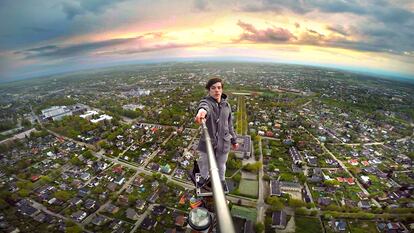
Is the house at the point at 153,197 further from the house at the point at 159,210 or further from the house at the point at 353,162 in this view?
the house at the point at 353,162

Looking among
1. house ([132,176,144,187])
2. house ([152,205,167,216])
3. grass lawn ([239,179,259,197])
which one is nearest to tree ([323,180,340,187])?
grass lawn ([239,179,259,197])

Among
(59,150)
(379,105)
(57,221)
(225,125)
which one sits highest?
(225,125)

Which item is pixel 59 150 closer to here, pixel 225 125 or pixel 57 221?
pixel 57 221

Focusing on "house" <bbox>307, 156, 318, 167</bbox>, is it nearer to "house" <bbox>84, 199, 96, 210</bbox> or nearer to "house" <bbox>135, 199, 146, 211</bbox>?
"house" <bbox>135, 199, 146, 211</bbox>

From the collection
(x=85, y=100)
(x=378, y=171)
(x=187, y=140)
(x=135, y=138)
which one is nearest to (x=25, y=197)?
(x=135, y=138)

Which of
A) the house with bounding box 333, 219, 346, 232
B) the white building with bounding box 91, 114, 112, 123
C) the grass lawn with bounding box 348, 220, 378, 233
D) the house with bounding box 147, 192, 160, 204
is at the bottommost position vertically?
the grass lawn with bounding box 348, 220, 378, 233

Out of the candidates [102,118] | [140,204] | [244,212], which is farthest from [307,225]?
[102,118]

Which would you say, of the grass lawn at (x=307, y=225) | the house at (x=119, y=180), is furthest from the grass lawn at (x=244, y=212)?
the house at (x=119, y=180)

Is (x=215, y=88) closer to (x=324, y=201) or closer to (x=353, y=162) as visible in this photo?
(x=324, y=201)
